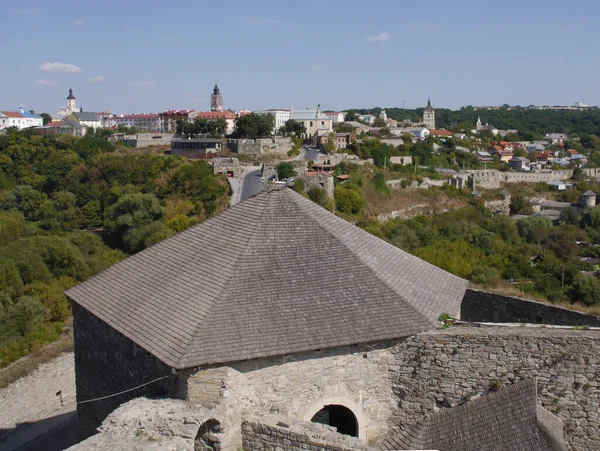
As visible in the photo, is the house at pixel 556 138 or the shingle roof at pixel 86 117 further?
the house at pixel 556 138

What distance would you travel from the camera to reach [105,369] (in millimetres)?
9953

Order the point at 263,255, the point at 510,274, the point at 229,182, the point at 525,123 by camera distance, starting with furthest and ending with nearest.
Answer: the point at 525,123 < the point at 229,182 < the point at 510,274 < the point at 263,255

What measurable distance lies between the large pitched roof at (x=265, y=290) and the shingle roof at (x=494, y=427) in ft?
4.46

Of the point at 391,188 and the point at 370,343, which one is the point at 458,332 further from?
the point at 391,188

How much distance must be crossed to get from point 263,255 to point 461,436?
3.89 metres

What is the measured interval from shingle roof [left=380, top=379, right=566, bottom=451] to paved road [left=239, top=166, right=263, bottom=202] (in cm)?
3210

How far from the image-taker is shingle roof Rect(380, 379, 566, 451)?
822cm

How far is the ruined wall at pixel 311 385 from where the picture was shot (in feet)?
26.4

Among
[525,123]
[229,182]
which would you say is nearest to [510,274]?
[229,182]

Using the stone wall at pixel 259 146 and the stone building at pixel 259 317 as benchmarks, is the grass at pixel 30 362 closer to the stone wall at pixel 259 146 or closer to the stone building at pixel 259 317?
the stone building at pixel 259 317

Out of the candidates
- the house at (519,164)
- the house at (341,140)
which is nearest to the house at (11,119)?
the house at (341,140)

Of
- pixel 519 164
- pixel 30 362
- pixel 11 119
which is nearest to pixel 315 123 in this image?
pixel 519 164

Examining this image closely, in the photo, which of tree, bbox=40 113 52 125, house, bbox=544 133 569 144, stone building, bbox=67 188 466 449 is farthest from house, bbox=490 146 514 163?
stone building, bbox=67 188 466 449

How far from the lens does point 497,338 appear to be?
8734mm
